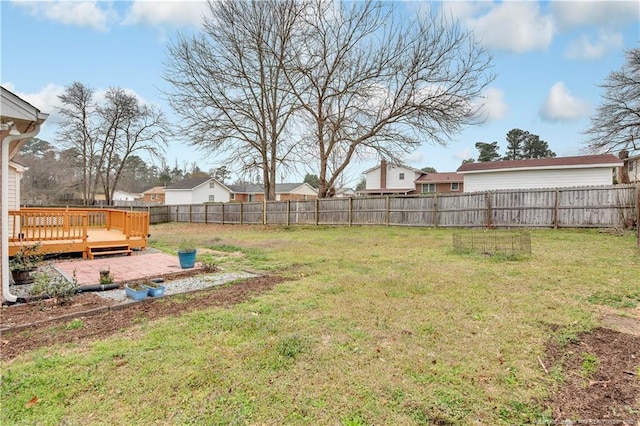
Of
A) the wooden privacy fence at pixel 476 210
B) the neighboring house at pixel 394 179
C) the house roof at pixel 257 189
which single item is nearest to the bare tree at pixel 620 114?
the wooden privacy fence at pixel 476 210

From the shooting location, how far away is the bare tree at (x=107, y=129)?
2627cm

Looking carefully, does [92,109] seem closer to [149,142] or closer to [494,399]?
[149,142]

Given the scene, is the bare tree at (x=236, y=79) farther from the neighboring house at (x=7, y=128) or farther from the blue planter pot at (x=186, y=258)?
the neighboring house at (x=7, y=128)

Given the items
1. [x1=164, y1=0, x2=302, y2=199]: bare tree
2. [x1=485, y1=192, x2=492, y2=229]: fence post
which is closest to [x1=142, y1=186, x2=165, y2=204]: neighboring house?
[x1=164, y1=0, x2=302, y2=199]: bare tree

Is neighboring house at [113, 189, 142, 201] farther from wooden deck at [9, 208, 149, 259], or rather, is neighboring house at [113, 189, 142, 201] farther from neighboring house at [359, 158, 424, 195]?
wooden deck at [9, 208, 149, 259]

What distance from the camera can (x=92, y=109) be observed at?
26844 millimetres

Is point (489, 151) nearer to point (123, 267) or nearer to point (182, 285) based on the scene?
point (123, 267)

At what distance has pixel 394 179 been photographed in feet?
112

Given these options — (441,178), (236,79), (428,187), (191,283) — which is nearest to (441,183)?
(441,178)

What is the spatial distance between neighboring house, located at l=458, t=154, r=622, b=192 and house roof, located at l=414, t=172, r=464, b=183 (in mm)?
7663

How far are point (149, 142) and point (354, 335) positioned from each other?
31.6 metres

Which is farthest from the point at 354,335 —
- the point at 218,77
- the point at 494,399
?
the point at 218,77

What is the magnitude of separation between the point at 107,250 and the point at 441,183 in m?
29.6

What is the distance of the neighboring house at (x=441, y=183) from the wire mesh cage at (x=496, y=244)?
24.7 metres
